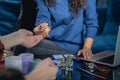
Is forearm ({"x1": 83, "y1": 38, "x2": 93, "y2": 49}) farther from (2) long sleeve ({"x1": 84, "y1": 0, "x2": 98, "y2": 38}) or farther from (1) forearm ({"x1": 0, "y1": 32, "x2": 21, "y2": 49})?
(1) forearm ({"x1": 0, "y1": 32, "x2": 21, "y2": 49})

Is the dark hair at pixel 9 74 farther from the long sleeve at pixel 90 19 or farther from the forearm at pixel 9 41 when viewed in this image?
the long sleeve at pixel 90 19

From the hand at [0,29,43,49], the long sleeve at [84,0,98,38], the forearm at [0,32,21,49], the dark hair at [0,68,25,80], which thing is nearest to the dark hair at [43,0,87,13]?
the long sleeve at [84,0,98,38]

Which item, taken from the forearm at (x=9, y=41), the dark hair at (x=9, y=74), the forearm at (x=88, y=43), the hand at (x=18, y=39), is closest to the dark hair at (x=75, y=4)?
the forearm at (x=88, y=43)

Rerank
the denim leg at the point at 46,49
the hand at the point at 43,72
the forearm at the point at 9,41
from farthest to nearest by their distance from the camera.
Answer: the denim leg at the point at 46,49 → the forearm at the point at 9,41 → the hand at the point at 43,72

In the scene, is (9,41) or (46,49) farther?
(46,49)

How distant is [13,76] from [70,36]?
178 centimetres

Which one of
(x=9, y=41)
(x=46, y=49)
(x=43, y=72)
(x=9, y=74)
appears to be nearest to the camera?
(x=9, y=74)

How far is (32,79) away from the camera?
1.07 meters

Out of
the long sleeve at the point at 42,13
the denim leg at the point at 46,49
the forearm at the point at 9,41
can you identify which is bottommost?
the denim leg at the point at 46,49

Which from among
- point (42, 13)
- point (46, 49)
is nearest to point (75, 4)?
point (42, 13)

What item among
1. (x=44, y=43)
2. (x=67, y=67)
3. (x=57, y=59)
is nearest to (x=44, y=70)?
(x=67, y=67)

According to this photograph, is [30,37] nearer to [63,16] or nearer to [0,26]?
[63,16]

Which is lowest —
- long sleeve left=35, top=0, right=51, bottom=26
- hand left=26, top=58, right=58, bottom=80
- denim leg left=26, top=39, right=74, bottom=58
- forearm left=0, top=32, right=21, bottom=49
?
denim leg left=26, top=39, right=74, bottom=58

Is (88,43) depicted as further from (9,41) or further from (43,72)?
(43,72)
